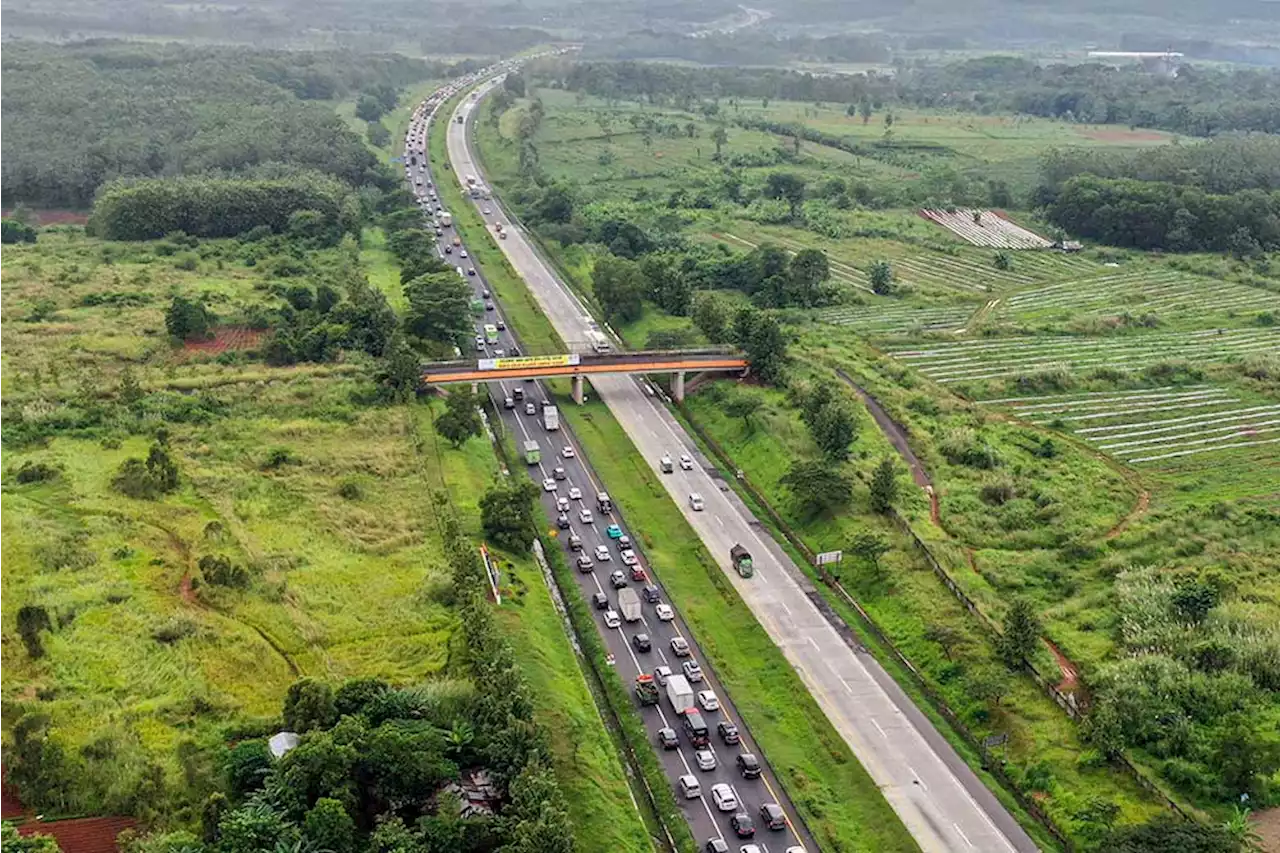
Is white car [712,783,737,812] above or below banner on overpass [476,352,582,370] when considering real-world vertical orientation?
below

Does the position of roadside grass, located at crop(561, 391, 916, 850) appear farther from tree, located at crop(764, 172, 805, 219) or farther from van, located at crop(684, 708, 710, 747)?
tree, located at crop(764, 172, 805, 219)

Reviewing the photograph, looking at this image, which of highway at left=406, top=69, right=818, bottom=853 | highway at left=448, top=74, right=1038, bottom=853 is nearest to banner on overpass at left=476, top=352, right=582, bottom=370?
highway at left=406, top=69, right=818, bottom=853

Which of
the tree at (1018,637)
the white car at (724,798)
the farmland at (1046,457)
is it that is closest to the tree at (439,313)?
the farmland at (1046,457)

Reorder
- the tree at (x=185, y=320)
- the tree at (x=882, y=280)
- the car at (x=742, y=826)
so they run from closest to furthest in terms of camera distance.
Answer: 1. the car at (x=742, y=826)
2. the tree at (x=185, y=320)
3. the tree at (x=882, y=280)

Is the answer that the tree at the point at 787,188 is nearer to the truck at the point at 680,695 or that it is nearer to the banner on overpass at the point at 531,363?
the banner on overpass at the point at 531,363

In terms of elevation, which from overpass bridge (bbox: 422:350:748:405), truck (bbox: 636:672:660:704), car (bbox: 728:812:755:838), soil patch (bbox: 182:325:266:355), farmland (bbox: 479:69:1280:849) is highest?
overpass bridge (bbox: 422:350:748:405)

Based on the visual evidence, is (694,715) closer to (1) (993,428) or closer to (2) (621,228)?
(1) (993,428)

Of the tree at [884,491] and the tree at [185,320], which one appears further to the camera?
the tree at [185,320]
